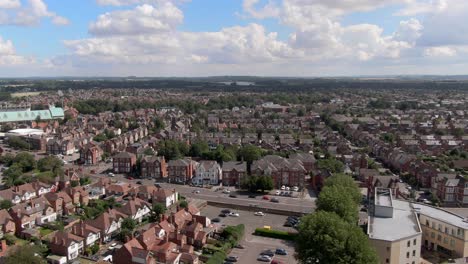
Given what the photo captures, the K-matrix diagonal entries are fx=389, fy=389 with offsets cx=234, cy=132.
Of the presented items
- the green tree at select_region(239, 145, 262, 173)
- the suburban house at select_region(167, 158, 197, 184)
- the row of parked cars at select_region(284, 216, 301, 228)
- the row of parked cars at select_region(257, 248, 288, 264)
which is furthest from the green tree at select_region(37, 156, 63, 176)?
the row of parked cars at select_region(257, 248, 288, 264)

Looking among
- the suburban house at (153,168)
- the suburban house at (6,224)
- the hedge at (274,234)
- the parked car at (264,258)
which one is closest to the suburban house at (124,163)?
the suburban house at (153,168)

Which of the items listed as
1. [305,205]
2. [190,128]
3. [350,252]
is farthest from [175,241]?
[190,128]

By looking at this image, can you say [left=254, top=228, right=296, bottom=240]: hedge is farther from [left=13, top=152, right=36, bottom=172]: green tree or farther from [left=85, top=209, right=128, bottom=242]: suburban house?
[left=13, top=152, right=36, bottom=172]: green tree

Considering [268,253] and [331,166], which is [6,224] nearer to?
[268,253]

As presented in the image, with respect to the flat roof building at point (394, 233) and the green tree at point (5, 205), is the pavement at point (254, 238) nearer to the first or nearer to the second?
the flat roof building at point (394, 233)

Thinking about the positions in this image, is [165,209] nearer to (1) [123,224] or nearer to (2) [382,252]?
(1) [123,224]
